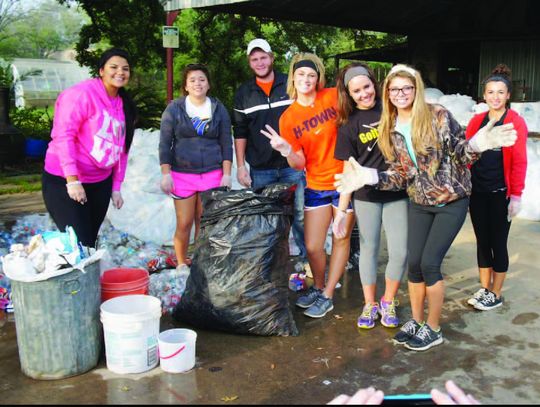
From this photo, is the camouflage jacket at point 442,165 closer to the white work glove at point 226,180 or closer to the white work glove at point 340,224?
the white work glove at point 340,224

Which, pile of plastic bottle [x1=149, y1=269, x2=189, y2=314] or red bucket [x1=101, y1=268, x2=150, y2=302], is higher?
red bucket [x1=101, y1=268, x2=150, y2=302]

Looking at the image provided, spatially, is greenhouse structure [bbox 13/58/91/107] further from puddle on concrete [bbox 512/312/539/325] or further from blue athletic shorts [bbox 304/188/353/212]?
puddle on concrete [bbox 512/312/539/325]

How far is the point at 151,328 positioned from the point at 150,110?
9.67 meters

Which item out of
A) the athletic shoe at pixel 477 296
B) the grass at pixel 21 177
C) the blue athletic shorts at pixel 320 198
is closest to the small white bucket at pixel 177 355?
the blue athletic shorts at pixel 320 198

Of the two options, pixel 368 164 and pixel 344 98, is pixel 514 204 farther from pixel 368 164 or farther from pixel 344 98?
pixel 344 98

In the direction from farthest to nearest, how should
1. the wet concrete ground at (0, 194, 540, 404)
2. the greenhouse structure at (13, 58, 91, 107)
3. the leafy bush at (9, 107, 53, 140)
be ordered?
the greenhouse structure at (13, 58, 91, 107) < the leafy bush at (9, 107, 53, 140) < the wet concrete ground at (0, 194, 540, 404)

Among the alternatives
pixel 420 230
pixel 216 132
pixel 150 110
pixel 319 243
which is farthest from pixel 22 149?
pixel 420 230

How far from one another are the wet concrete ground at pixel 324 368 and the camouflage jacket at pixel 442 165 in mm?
942

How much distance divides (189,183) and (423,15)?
34.1ft

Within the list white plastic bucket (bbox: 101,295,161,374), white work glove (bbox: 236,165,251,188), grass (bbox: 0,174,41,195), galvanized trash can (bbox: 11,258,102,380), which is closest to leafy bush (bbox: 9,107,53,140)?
grass (bbox: 0,174,41,195)

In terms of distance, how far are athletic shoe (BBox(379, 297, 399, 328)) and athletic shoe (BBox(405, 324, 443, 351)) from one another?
282 mm

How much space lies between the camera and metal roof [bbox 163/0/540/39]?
10.5m

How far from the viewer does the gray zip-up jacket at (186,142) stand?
169 inches

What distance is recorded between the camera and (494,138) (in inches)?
117
